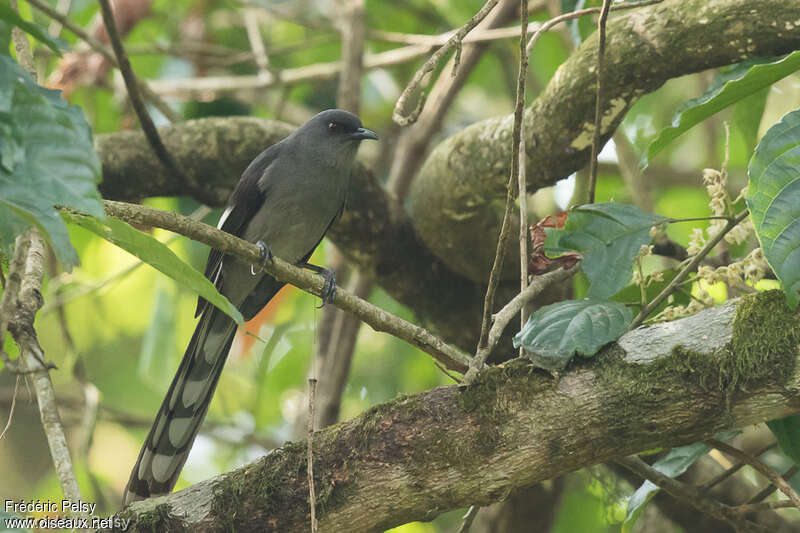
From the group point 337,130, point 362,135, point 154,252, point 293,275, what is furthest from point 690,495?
point 337,130

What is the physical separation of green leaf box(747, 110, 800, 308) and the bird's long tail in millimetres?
2587

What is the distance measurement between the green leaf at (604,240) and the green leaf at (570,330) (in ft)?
0.46

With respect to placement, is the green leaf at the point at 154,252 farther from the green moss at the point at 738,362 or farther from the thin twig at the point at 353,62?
the thin twig at the point at 353,62

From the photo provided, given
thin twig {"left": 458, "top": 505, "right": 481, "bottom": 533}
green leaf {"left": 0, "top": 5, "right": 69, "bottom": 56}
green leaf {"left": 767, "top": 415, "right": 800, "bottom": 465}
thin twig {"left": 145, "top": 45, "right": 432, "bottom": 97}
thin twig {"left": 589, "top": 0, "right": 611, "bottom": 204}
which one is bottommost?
green leaf {"left": 767, "top": 415, "right": 800, "bottom": 465}

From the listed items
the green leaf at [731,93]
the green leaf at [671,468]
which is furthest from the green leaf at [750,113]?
the green leaf at [671,468]

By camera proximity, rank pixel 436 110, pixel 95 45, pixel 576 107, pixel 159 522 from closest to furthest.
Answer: pixel 159 522
pixel 576 107
pixel 95 45
pixel 436 110

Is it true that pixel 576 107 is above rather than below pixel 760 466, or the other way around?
above

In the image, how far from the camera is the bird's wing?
14.9ft

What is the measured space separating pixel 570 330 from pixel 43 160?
1745 millimetres

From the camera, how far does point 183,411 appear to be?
3969mm

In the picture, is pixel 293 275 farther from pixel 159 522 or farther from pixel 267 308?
pixel 267 308

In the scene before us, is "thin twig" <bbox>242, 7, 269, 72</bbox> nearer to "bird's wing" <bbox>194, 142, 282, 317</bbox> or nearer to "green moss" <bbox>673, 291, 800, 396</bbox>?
"bird's wing" <bbox>194, 142, 282, 317</bbox>

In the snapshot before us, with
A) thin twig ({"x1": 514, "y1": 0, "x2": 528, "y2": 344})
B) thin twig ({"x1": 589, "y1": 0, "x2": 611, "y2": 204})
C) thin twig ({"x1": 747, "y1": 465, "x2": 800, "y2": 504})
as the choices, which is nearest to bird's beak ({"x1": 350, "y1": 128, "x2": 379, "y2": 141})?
thin twig ({"x1": 589, "y1": 0, "x2": 611, "y2": 204})

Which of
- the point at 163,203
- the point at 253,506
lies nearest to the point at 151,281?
the point at 163,203
